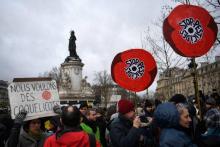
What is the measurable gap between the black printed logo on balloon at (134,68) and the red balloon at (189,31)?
169 centimetres

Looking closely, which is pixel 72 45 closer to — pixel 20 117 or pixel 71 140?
pixel 20 117

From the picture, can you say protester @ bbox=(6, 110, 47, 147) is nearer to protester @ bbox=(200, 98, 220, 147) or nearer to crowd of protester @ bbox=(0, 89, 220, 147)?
crowd of protester @ bbox=(0, 89, 220, 147)

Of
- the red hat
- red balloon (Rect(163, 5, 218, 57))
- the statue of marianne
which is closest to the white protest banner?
the red hat

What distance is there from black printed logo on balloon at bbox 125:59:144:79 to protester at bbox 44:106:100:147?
4.61 meters

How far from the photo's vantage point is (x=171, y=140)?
13.6 ft

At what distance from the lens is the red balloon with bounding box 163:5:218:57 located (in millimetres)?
7320

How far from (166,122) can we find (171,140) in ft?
0.65

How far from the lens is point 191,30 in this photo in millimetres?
7414

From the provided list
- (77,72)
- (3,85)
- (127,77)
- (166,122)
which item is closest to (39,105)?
(166,122)

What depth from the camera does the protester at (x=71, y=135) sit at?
13.9ft

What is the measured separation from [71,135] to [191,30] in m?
3.89

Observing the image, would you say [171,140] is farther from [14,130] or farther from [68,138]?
[14,130]

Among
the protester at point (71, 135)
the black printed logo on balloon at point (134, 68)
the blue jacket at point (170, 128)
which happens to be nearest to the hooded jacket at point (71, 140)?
the protester at point (71, 135)

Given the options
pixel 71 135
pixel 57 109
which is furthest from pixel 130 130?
pixel 57 109
